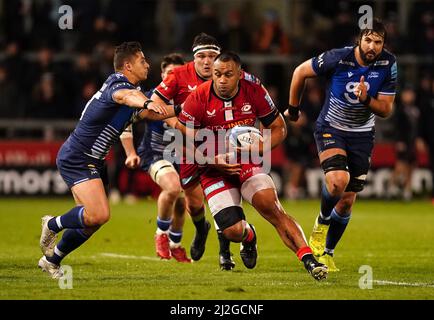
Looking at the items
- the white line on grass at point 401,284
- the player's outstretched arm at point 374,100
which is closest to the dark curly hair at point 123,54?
the player's outstretched arm at point 374,100

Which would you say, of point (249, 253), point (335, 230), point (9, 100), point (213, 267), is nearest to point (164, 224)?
point (213, 267)

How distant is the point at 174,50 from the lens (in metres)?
24.4

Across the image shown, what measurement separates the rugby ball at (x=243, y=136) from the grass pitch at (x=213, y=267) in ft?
4.47

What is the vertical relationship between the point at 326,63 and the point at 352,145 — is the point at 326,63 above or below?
above

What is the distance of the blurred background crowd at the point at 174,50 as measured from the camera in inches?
911

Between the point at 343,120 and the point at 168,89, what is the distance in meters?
2.06

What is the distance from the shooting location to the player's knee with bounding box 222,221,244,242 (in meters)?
10.6

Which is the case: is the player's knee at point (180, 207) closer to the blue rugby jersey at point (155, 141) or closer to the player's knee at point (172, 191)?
the player's knee at point (172, 191)

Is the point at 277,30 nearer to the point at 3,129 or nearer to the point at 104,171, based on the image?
the point at 3,129

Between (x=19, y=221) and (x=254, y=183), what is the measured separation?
316 inches

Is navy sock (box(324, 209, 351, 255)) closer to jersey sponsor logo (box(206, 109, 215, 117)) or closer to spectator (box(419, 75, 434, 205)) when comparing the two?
jersey sponsor logo (box(206, 109, 215, 117))

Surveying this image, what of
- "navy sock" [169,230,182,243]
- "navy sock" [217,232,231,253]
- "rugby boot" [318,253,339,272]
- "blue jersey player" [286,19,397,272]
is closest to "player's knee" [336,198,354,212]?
"blue jersey player" [286,19,397,272]

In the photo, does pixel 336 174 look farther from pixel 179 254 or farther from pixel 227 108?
pixel 179 254
